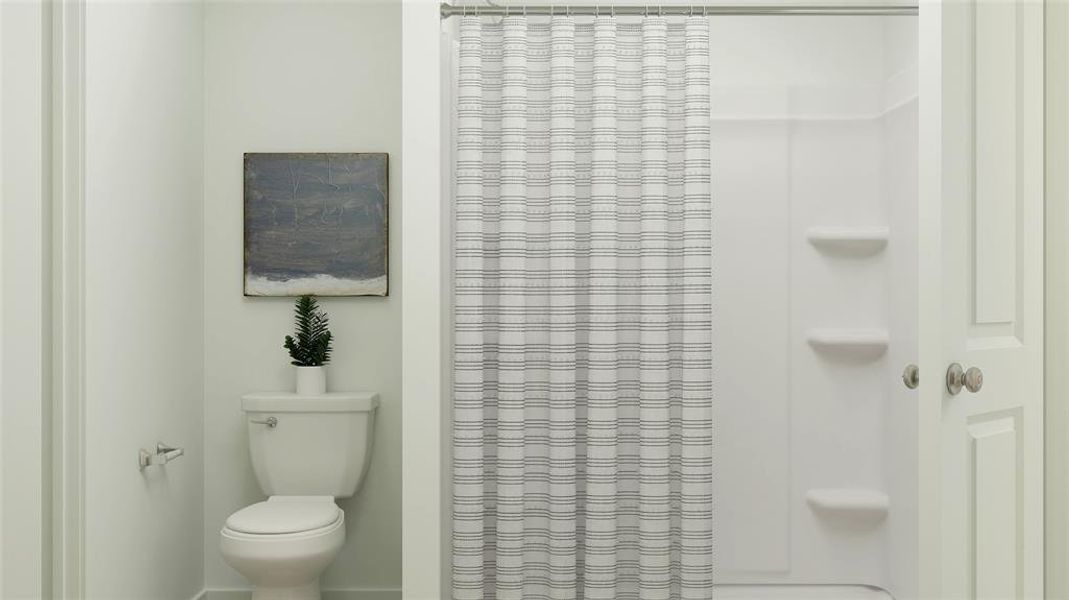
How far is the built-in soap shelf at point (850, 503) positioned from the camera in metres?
2.79

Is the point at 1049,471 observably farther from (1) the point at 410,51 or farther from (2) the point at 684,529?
(1) the point at 410,51

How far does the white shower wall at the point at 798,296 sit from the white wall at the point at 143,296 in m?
1.77

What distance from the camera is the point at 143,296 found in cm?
246

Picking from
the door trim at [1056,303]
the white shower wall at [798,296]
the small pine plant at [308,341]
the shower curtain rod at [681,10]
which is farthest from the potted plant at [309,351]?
the door trim at [1056,303]

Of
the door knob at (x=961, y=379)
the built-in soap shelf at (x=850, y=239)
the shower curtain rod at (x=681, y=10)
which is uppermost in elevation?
the shower curtain rod at (x=681, y=10)

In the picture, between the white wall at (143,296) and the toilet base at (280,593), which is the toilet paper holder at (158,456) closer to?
the white wall at (143,296)

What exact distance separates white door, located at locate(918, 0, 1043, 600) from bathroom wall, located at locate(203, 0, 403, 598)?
1795 mm

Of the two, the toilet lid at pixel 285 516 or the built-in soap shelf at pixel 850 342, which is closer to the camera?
the toilet lid at pixel 285 516

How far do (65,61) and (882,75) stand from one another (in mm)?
2456

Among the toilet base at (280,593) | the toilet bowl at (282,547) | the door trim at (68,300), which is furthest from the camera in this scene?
the toilet base at (280,593)

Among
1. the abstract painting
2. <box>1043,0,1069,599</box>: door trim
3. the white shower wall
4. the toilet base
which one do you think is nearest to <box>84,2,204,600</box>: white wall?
the abstract painting

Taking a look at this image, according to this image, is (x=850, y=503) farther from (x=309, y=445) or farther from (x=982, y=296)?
(x=309, y=445)

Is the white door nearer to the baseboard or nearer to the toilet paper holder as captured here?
the baseboard

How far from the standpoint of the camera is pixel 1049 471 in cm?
188
